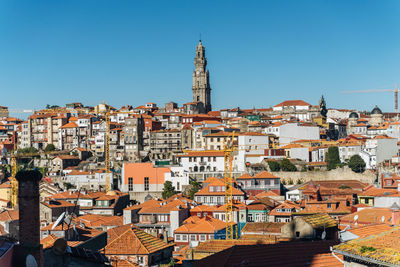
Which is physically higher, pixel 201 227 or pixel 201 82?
pixel 201 82

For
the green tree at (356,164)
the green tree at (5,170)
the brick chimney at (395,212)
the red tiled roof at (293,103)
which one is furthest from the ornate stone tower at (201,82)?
the brick chimney at (395,212)

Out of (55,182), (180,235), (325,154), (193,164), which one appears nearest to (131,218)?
(180,235)

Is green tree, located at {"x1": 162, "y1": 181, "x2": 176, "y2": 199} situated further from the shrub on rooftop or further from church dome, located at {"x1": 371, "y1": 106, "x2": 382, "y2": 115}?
church dome, located at {"x1": 371, "y1": 106, "x2": 382, "y2": 115}

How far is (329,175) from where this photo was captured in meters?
56.6

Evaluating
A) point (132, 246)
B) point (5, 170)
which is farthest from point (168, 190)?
point (132, 246)

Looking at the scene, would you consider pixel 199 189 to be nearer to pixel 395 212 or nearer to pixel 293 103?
pixel 395 212

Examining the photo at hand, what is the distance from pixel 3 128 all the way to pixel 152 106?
26109mm

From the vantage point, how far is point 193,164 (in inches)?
2414

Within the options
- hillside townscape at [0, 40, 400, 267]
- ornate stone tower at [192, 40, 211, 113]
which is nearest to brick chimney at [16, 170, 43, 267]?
hillside townscape at [0, 40, 400, 267]

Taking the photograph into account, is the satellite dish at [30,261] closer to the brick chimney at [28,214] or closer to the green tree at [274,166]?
the brick chimney at [28,214]

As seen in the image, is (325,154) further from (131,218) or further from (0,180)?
(0,180)

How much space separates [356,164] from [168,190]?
19509mm

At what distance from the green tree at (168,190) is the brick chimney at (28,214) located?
44.6m

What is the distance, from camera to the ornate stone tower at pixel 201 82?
11050 cm
